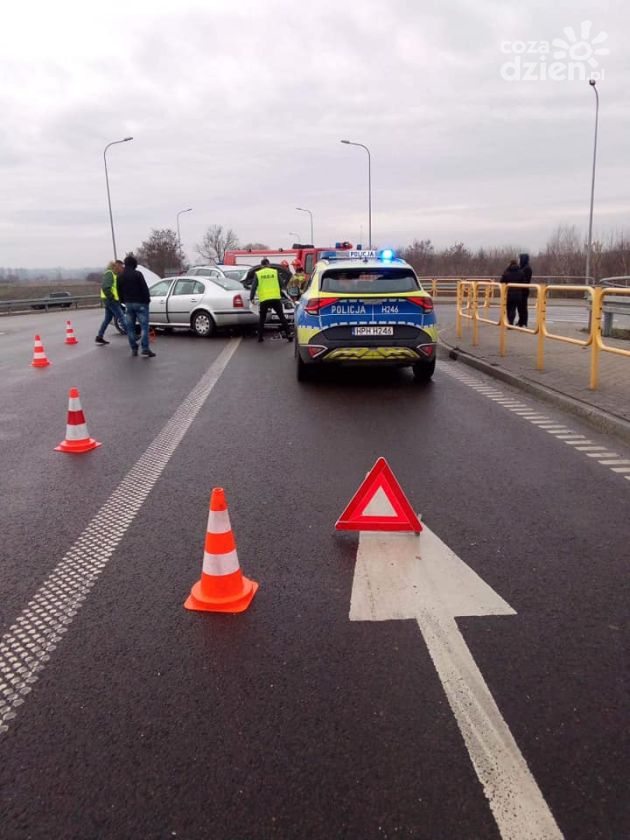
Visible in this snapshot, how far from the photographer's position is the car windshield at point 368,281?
942 cm

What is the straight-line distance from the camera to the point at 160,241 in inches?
3199

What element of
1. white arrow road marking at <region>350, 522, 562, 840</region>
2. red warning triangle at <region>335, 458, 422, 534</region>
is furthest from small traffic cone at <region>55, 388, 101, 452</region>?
white arrow road marking at <region>350, 522, 562, 840</region>

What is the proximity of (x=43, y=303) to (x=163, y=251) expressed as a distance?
4384 centimetres

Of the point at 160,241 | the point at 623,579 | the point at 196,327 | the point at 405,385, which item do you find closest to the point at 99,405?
the point at 405,385

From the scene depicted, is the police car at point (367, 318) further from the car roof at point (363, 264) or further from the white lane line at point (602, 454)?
the white lane line at point (602, 454)

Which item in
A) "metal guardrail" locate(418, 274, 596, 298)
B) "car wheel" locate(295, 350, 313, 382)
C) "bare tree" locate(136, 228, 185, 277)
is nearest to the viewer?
"car wheel" locate(295, 350, 313, 382)

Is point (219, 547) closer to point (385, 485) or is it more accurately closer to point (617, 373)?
point (385, 485)

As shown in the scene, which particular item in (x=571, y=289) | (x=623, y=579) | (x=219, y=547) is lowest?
(x=623, y=579)

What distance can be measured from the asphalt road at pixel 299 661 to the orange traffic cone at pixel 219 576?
0.30 ft

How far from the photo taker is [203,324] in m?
17.7

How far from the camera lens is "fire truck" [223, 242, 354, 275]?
3250cm

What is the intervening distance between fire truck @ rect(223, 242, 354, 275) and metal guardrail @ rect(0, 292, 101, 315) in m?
9.52

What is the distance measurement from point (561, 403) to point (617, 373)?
196 cm

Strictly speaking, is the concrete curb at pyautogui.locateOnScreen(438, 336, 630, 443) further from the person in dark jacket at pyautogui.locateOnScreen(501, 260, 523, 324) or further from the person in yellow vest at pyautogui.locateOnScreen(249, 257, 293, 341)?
the person in yellow vest at pyautogui.locateOnScreen(249, 257, 293, 341)
